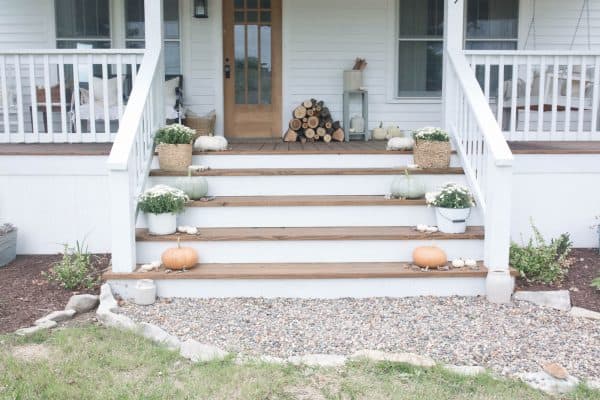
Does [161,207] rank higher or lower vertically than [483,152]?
lower

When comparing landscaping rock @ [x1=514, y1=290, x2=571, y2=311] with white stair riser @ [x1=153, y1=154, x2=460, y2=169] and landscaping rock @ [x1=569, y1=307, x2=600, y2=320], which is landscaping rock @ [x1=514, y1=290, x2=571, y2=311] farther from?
white stair riser @ [x1=153, y1=154, x2=460, y2=169]

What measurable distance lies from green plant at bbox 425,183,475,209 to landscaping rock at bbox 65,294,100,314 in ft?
8.16

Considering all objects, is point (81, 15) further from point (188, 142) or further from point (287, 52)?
point (188, 142)

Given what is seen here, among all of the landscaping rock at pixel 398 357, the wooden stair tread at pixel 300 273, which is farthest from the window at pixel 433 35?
the landscaping rock at pixel 398 357

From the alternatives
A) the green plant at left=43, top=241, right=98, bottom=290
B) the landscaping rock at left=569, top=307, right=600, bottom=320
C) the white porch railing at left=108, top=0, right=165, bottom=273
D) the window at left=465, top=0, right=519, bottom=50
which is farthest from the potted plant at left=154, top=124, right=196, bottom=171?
the window at left=465, top=0, right=519, bottom=50

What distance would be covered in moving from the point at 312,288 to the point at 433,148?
1681mm

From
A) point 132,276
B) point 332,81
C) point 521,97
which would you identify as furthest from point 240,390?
point 521,97

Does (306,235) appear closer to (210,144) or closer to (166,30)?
(210,144)

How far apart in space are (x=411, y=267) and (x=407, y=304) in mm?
330

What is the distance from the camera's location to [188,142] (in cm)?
546

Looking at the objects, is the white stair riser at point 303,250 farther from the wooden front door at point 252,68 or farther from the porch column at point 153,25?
the wooden front door at point 252,68

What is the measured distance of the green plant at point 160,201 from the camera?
4.78 metres

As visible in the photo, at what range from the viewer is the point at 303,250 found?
479cm

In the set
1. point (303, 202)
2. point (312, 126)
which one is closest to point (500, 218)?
point (303, 202)
